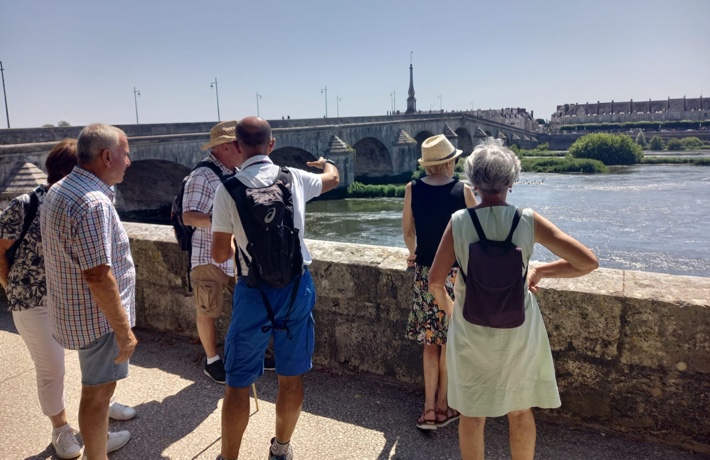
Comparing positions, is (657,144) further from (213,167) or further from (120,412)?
(120,412)

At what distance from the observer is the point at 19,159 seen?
14969mm

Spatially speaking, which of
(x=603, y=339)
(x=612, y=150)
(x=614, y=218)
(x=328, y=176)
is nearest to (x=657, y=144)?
(x=612, y=150)

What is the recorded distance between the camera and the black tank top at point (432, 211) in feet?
8.68

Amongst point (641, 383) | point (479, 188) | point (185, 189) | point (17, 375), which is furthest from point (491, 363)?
point (17, 375)

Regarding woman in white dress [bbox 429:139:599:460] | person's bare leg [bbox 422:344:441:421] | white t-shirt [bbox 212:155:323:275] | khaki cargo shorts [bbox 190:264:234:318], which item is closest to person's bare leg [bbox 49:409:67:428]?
khaki cargo shorts [bbox 190:264:234:318]

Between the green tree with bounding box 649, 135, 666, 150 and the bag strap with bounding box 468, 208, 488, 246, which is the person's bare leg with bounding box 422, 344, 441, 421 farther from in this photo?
the green tree with bounding box 649, 135, 666, 150

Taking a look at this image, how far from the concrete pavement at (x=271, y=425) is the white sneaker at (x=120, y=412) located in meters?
0.03

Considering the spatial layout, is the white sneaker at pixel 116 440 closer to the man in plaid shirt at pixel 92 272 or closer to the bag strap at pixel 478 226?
the man in plaid shirt at pixel 92 272

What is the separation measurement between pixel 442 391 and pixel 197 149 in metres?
22.1

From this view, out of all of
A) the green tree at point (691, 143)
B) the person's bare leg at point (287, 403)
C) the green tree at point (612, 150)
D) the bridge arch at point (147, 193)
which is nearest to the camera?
the person's bare leg at point (287, 403)

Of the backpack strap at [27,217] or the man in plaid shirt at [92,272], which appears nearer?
the man in plaid shirt at [92,272]

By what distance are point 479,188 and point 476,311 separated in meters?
0.45

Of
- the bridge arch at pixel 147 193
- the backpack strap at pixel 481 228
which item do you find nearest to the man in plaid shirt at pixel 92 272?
the backpack strap at pixel 481 228

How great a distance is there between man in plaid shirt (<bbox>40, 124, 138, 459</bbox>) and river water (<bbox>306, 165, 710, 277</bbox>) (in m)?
15.9
